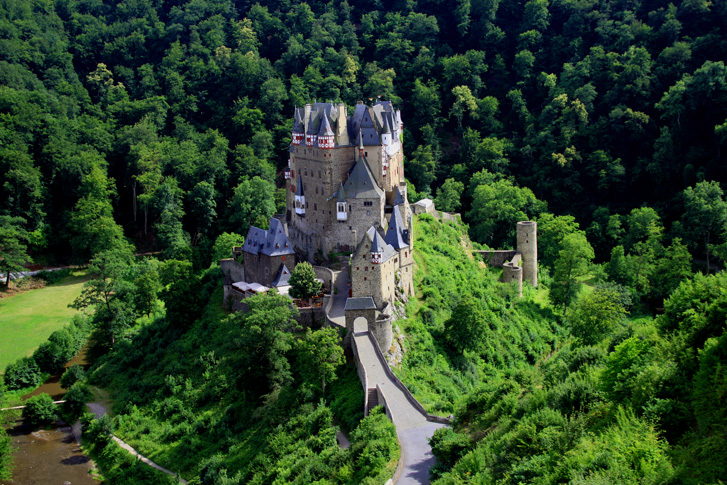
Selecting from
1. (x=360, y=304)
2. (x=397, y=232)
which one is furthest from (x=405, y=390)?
(x=397, y=232)

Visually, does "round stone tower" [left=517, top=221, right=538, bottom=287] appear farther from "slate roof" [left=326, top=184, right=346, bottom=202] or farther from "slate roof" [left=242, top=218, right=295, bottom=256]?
"slate roof" [left=242, top=218, right=295, bottom=256]

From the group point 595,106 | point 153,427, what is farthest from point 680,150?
point 153,427

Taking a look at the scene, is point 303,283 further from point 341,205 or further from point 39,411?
point 39,411

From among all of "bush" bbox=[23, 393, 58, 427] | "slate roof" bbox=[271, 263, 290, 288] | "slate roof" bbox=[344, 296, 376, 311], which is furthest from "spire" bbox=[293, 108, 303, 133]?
"bush" bbox=[23, 393, 58, 427]

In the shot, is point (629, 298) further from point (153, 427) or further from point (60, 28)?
point (60, 28)

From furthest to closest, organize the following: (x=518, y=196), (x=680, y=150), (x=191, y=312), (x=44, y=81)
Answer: (x=44, y=81), (x=680, y=150), (x=518, y=196), (x=191, y=312)

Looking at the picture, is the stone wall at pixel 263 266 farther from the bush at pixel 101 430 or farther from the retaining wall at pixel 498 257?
the retaining wall at pixel 498 257

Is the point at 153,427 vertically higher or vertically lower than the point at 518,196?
lower
